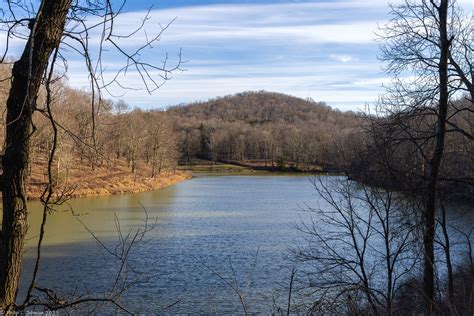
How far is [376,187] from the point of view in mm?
9148

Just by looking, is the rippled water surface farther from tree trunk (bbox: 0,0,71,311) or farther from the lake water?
tree trunk (bbox: 0,0,71,311)

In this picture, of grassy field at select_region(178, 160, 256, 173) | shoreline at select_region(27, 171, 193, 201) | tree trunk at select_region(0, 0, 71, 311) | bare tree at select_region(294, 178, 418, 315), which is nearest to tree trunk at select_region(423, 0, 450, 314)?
bare tree at select_region(294, 178, 418, 315)

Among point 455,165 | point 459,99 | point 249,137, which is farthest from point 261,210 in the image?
point 249,137

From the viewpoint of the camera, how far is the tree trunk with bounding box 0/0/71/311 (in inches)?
98.3

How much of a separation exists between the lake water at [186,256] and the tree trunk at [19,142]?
2296 millimetres

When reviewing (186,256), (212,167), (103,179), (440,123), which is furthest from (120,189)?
(212,167)

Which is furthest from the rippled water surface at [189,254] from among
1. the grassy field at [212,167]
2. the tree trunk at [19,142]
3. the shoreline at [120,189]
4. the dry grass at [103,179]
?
the grassy field at [212,167]

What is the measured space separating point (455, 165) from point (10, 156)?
41.9ft

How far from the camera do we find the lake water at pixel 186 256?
498 inches

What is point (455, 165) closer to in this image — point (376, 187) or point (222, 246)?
point (376, 187)

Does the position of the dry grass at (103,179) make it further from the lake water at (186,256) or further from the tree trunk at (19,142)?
the tree trunk at (19,142)

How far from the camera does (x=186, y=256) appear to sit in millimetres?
17625

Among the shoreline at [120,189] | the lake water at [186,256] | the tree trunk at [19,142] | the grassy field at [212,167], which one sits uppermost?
the tree trunk at [19,142]

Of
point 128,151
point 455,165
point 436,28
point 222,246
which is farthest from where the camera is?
point 128,151
